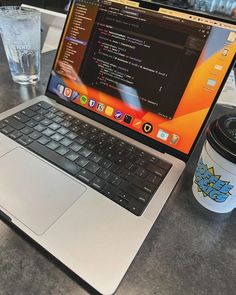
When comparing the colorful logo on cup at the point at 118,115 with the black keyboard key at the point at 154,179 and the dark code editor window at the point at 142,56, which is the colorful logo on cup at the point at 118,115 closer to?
the dark code editor window at the point at 142,56

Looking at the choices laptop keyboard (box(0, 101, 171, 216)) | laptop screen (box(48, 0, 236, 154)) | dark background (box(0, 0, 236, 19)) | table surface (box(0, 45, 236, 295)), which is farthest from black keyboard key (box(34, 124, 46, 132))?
dark background (box(0, 0, 236, 19))

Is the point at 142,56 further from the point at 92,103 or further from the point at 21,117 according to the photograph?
the point at 21,117

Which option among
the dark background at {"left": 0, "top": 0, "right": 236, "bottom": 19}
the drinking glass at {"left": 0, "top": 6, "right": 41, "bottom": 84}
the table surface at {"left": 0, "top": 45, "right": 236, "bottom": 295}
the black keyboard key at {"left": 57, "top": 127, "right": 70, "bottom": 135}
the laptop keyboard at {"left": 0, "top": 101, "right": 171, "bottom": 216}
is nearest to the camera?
the table surface at {"left": 0, "top": 45, "right": 236, "bottom": 295}

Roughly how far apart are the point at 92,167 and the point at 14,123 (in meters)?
0.20

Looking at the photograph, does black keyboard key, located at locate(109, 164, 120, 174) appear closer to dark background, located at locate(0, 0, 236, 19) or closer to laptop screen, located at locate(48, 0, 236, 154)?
laptop screen, located at locate(48, 0, 236, 154)

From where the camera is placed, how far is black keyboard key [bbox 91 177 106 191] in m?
0.41

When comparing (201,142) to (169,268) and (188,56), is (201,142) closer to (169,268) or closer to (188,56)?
(188,56)

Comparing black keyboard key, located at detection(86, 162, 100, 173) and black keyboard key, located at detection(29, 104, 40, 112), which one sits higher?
black keyboard key, located at detection(86, 162, 100, 173)

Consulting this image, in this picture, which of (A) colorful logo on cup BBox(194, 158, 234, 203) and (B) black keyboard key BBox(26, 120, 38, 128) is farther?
(B) black keyboard key BBox(26, 120, 38, 128)

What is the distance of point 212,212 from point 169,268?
13 centimetres

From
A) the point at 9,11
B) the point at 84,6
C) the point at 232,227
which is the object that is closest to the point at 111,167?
the point at 232,227

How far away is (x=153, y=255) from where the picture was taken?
1.13 feet

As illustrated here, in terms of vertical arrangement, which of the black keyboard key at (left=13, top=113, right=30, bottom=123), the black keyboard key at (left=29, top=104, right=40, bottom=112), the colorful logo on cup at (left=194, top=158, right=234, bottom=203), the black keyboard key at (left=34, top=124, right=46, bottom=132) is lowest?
the black keyboard key at (left=13, top=113, right=30, bottom=123)

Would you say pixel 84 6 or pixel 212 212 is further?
pixel 84 6
